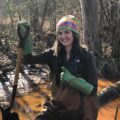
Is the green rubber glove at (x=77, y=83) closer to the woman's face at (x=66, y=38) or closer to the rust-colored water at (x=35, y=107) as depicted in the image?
the woman's face at (x=66, y=38)

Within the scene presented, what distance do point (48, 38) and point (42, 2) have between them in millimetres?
1333

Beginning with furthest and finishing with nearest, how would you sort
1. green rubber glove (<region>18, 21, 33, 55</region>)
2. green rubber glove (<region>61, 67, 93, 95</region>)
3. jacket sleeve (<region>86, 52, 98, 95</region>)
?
green rubber glove (<region>18, 21, 33, 55</region>) → jacket sleeve (<region>86, 52, 98, 95</region>) → green rubber glove (<region>61, 67, 93, 95</region>)

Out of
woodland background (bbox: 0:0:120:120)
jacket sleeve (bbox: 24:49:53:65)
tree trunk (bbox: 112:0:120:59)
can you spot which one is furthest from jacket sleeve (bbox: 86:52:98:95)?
tree trunk (bbox: 112:0:120:59)

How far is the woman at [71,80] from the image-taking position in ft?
11.0

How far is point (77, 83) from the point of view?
10.7ft

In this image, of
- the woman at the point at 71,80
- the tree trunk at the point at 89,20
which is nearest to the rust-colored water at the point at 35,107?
the tree trunk at the point at 89,20

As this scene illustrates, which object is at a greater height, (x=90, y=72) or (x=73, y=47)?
(x=73, y=47)

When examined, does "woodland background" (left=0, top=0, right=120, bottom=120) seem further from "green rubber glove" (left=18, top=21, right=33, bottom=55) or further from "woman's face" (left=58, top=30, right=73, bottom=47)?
"woman's face" (left=58, top=30, right=73, bottom=47)

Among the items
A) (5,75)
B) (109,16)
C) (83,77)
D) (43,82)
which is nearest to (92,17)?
(109,16)

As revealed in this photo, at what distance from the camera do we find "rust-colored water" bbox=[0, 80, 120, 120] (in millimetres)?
6635

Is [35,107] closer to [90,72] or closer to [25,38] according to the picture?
[25,38]

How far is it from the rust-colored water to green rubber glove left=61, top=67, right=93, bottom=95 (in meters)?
3.27

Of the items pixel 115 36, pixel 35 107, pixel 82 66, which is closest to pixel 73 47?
pixel 82 66

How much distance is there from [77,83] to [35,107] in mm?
3888
